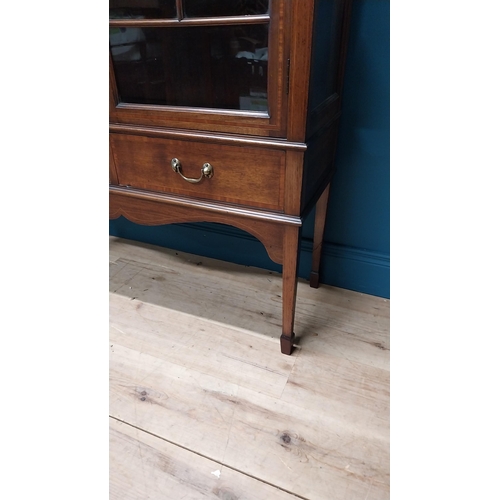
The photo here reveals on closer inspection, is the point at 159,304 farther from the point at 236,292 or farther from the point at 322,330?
the point at 322,330

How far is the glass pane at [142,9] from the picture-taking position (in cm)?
80

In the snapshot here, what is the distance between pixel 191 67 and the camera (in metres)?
0.91

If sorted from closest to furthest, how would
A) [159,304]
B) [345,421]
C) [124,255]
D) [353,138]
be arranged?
[345,421] < [353,138] < [159,304] < [124,255]

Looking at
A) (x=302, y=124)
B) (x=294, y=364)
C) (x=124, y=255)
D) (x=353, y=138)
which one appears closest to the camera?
(x=302, y=124)

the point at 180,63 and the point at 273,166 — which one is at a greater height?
the point at 180,63

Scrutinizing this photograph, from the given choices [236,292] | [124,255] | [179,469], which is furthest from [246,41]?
[124,255]

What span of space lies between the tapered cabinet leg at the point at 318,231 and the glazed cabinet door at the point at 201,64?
44cm

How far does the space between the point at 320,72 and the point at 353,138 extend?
33cm

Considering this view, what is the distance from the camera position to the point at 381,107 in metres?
1.07

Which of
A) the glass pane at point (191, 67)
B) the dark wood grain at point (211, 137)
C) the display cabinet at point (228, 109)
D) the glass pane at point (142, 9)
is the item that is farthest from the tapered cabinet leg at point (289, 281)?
the glass pane at point (142, 9)

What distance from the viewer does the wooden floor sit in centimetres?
77

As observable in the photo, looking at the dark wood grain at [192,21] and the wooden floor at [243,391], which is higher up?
the dark wood grain at [192,21]

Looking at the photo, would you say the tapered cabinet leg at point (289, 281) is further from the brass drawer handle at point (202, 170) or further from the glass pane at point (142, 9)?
the glass pane at point (142, 9)

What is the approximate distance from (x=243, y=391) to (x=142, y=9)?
3.01 ft
